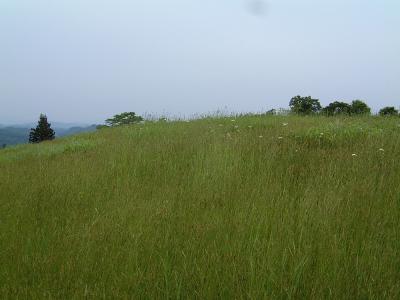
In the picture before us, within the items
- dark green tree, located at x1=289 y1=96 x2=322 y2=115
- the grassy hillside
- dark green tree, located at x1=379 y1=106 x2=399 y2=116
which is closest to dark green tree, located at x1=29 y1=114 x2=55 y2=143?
dark green tree, located at x1=289 y1=96 x2=322 y2=115

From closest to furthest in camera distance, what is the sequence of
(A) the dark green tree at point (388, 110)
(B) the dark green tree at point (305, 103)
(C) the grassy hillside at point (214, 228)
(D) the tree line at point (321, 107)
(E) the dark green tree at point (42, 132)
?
(C) the grassy hillside at point (214, 228)
(A) the dark green tree at point (388, 110)
(D) the tree line at point (321, 107)
(B) the dark green tree at point (305, 103)
(E) the dark green tree at point (42, 132)

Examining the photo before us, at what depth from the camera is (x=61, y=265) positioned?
2.48 metres

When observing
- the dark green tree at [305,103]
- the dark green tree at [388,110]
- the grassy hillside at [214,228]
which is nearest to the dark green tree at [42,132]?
the dark green tree at [305,103]

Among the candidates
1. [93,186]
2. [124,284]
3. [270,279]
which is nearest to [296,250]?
[270,279]

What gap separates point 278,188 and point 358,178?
89 cm

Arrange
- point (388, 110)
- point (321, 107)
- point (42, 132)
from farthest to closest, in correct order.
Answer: point (42, 132) → point (321, 107) → point (388, 110)

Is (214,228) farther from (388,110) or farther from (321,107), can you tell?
(321,107)

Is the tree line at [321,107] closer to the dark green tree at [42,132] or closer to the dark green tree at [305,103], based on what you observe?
the dark green tree at [305,103]

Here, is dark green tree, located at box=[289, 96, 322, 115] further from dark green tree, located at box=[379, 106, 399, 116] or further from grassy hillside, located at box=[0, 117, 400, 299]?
grassy hillside, located at box=[0, 117, 400, 299]

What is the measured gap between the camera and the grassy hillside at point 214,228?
7.29ft

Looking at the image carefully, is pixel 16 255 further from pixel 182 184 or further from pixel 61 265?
pixel 182 184

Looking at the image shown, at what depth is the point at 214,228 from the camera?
2.92 meters

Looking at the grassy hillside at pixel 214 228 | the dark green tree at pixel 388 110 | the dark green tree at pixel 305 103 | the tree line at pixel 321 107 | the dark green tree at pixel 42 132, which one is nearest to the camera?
the grassy hillside at pixel 214 228

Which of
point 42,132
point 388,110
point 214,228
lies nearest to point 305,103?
point 388,110
